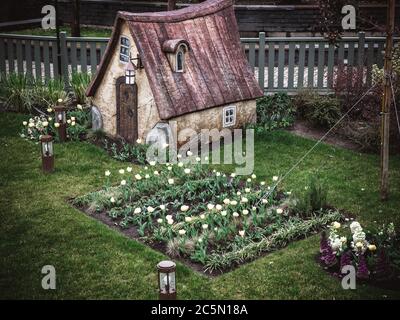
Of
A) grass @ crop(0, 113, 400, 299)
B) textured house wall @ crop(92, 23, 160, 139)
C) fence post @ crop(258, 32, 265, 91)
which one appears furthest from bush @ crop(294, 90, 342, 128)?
textured house wall @ crop(92, 23, 160, 139)

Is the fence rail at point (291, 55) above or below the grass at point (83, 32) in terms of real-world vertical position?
below

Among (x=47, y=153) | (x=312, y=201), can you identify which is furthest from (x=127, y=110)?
(x=312, y=201)

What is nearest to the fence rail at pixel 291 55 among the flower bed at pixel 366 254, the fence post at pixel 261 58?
the fence post at pixel 261 58

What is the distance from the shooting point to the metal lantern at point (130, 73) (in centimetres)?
1156

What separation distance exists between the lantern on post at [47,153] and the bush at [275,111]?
4254 mm

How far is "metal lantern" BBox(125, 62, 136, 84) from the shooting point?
11562mm

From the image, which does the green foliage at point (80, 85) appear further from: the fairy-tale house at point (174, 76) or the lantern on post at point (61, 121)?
the lantern on post at point (61, 121)

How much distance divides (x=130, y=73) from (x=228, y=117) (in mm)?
2091

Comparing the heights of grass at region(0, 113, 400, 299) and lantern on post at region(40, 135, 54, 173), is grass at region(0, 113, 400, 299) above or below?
below

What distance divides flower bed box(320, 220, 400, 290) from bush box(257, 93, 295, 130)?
490cm

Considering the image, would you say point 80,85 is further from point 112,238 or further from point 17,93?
point 112,238

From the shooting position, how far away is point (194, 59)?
12.0m

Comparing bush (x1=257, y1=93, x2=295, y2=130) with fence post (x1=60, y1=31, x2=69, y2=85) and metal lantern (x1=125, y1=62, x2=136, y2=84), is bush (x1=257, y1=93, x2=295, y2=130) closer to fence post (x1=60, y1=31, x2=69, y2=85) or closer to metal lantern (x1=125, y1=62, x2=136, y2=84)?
metal lantern (x1=125, y1=62, x2=136, y2=84)

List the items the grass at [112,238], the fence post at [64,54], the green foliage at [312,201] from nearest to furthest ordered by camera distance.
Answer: the grass at [112,238] < the green foliage at [312,201] < the fence post at [64,54]
